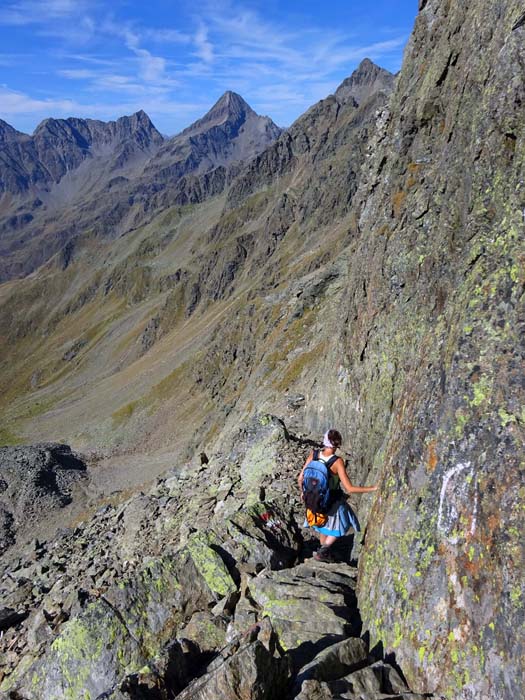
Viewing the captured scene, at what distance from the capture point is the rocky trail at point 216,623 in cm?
752

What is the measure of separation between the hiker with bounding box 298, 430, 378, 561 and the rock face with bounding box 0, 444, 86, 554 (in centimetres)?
5145

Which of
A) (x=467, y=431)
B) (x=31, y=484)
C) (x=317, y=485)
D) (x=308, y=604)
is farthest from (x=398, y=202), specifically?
(x=31, y=484)

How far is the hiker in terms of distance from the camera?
11126mm

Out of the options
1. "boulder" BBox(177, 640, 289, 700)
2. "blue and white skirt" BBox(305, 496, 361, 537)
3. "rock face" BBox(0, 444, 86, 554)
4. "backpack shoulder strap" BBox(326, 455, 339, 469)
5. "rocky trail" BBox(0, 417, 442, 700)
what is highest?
"backpack shoulder strap" BBox(326, 455, 339, 469)

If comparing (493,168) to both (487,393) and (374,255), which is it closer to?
(487,393)

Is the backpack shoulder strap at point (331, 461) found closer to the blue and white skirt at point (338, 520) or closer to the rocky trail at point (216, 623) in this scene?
the blue and white skirt at point (338, 520)

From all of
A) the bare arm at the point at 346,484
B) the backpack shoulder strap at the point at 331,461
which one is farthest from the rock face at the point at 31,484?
the bare arm at the point at 346,484

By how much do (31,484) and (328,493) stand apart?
62.4 m

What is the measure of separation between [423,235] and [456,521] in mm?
10293

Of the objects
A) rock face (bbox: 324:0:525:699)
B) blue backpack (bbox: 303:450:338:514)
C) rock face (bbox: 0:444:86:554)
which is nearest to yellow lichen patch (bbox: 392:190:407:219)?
rock face (bbox: 324:0:525:699)

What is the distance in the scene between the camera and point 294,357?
164 feet

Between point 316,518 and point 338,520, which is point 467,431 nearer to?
point 338,520

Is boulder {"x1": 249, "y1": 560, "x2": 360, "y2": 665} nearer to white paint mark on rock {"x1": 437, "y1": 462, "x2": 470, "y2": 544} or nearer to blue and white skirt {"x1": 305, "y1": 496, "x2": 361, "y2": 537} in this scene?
blue and white skirt {"x1": 305, "y1": 496, "x2": 361, "y2": 537}

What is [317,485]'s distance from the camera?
11148mm
